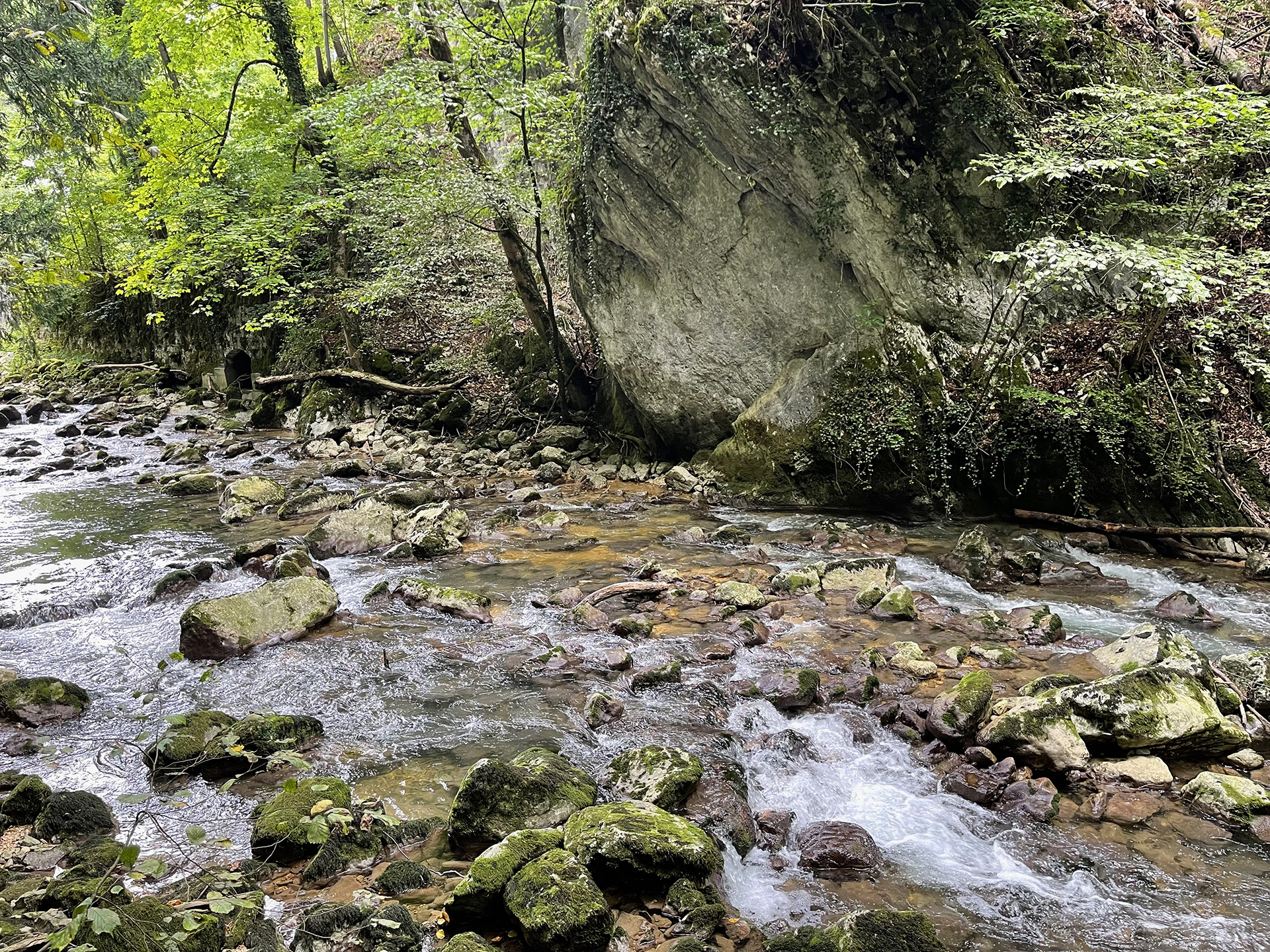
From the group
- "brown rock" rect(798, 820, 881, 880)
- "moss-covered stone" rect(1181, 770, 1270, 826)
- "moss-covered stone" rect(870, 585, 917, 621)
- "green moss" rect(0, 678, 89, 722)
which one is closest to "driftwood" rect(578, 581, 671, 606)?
"moss-covered stone" rect(870, 585, 917, 621)

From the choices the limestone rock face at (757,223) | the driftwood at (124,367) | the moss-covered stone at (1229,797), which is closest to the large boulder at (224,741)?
the moss-covered stone at (1229,797)

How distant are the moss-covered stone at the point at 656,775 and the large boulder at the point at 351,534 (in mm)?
5280

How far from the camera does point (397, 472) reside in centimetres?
1241

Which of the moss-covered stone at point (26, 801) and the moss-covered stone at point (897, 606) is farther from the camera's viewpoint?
the moss-covered stone at point (897, 606)

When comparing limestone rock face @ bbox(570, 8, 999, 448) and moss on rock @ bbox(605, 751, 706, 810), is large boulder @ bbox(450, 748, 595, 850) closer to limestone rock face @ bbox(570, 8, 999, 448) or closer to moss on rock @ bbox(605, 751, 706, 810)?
moss on rock @ bbox(605, 751, 706, 810)

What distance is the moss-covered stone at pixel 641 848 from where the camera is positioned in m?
3.18

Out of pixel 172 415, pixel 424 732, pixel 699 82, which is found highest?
pixel 699 82

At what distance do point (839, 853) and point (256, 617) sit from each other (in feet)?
15.1

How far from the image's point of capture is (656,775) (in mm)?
3871

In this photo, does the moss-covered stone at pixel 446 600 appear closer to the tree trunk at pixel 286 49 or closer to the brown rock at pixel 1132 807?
the brown rock at pixel 1132 807

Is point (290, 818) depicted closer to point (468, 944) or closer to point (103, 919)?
point (468, 944)

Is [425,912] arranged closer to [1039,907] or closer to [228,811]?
[228,811]

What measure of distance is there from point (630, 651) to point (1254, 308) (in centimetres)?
715

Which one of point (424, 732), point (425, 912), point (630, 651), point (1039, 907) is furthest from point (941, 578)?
point (425, 912)
